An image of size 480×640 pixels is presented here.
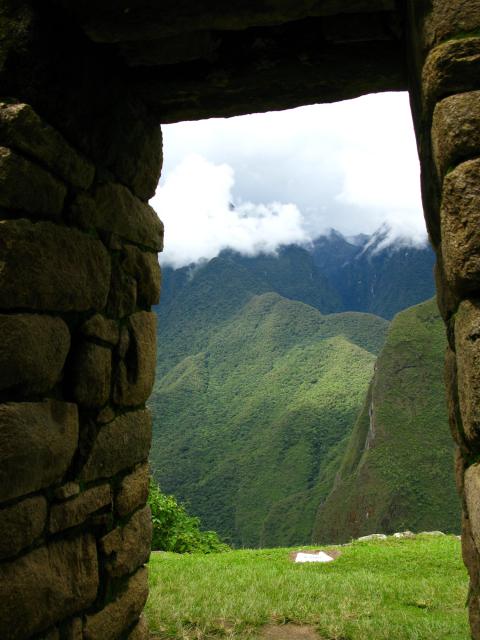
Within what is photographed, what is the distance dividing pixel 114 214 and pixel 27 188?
28.8 inches

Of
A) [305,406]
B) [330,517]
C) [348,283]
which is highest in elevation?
[348,283]

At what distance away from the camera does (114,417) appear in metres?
2.93

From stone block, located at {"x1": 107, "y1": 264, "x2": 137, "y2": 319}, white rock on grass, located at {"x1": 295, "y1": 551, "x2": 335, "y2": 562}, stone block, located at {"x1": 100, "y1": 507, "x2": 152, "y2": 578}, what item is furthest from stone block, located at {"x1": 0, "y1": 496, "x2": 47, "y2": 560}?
white rock on grass, located at {"x1": 295, "y1": 551, "x2": 335, "y2": 562}

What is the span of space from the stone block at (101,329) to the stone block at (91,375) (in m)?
0.05

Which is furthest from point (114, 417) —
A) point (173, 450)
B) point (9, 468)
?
point (173, 450)

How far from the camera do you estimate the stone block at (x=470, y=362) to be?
171 centimetres

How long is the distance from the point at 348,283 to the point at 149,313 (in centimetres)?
19928

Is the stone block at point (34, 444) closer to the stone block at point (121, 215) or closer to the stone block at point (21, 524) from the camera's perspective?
the stone block at point (21, 524)

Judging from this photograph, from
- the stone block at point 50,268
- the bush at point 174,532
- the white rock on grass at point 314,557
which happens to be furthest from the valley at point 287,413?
the stone block at point 50,268

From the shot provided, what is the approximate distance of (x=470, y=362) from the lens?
174cm

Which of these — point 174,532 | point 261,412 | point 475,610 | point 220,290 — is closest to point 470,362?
point 475,610

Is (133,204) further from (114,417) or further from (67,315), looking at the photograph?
(114,417)

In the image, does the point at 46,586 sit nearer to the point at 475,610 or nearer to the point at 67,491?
the point at 67,491

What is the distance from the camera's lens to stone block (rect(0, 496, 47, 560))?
6.94ft
